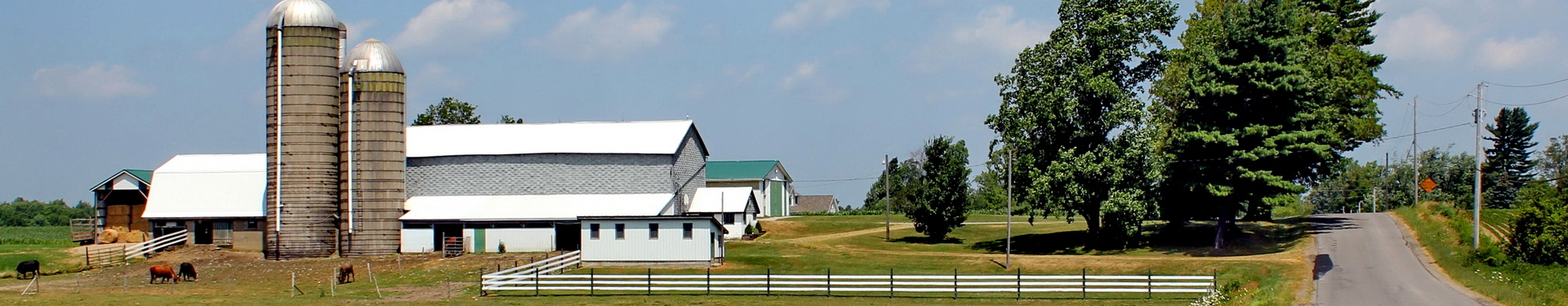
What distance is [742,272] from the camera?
163 feet

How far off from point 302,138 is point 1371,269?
47454 millimetres

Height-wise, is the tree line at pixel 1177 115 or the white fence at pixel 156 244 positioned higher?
the tree line at pixel 1177 115

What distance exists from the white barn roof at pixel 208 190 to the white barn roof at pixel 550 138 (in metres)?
8.54

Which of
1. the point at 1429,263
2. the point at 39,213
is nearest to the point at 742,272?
the point at 1429,263

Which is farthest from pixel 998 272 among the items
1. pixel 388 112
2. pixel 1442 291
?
pixel 388 112

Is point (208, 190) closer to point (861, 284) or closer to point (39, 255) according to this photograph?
point (39, 255)

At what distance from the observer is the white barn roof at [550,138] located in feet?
224

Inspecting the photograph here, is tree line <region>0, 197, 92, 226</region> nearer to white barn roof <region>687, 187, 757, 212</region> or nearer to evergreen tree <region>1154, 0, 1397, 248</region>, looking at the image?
white barn roof <region>687, 187, 757, 212</region>

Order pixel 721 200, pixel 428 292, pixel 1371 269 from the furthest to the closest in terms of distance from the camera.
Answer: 1. pixel 721 200
2. pixel 1371 269
3. pixel 428 292

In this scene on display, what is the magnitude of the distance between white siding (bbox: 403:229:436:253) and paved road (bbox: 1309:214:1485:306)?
4078cm

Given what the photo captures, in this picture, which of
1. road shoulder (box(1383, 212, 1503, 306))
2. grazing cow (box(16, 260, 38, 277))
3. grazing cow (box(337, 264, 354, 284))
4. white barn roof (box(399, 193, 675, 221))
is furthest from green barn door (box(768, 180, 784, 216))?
grazing cow (box(16, 260, 38, 277))

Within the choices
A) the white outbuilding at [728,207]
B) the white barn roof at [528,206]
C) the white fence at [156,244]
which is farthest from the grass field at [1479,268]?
the white fence at [156,244]

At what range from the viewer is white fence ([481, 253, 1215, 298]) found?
3812cm

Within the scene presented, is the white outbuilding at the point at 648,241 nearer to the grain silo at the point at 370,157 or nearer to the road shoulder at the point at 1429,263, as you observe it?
the grain silo at the point at 370,157
